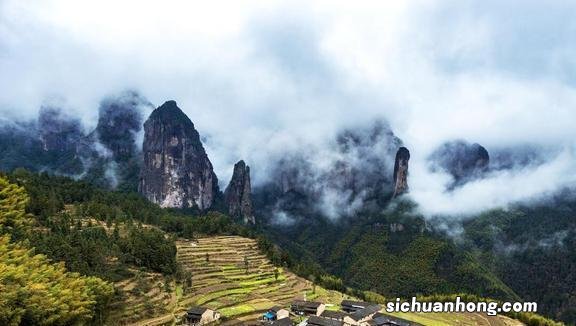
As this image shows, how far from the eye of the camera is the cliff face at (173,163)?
477ft

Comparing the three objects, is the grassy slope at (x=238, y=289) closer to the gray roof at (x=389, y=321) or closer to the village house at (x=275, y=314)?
the village house at (x=275, y=314)

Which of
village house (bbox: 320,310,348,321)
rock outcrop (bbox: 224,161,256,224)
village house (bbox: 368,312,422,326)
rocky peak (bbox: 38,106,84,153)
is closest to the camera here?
village house (bbox: 320,310,348,321)

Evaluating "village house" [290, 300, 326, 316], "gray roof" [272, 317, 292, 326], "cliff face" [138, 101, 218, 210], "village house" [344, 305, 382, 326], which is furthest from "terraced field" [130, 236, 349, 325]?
"cliff face" [138, 101, 218, 210]

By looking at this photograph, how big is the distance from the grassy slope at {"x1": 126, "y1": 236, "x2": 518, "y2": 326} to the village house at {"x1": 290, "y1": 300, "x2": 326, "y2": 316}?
276 centimetres

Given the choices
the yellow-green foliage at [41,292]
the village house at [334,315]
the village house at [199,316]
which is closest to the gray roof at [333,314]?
the village house at [334,315]

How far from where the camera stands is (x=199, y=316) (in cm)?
4784

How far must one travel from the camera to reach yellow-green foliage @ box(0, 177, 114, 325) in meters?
32.3

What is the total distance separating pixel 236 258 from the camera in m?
75.3

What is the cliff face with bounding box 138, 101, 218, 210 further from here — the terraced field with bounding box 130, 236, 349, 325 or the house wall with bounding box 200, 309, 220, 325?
the house wall with bounding box 200, 309, 220, 325

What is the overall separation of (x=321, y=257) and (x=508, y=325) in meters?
90.4

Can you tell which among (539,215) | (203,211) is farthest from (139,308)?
(539,215)

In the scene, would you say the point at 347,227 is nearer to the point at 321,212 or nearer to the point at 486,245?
the point at 321,212

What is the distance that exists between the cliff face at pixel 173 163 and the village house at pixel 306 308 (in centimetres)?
9448

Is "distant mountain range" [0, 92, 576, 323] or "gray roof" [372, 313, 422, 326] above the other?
"distant mountain range" [0, 92, 576, 323]
